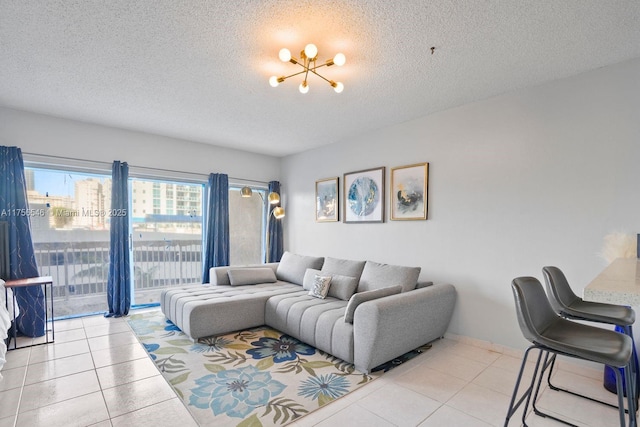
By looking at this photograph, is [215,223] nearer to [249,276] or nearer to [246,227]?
[246,227]

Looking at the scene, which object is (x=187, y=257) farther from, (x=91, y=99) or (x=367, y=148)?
(x=367, y=148)

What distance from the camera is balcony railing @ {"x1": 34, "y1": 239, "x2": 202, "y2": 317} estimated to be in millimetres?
4027

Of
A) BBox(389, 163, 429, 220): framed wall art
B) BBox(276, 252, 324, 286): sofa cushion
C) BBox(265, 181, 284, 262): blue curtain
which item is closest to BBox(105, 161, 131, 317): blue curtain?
BBox(276, 252, 324, 286): sofa cushion

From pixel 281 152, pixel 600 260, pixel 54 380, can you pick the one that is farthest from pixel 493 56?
pixel 54 380

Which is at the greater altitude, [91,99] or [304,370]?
[91,99]

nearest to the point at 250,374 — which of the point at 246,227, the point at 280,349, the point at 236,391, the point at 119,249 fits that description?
the point at 236,391

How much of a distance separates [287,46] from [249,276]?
307 centimetres

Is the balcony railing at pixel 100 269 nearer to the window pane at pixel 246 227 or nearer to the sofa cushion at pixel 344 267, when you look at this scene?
the window pane at pixel 246 227

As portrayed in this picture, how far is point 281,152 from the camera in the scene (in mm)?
5531

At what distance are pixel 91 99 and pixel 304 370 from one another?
11.3 ft

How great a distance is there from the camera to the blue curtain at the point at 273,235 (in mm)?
5605

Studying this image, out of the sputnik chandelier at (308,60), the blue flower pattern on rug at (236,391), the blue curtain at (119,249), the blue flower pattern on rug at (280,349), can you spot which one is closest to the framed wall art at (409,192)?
the sputnik chandelier at (308,60)

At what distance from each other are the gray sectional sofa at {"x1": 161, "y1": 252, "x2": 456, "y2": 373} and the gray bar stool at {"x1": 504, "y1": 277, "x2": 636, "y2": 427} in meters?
1.13

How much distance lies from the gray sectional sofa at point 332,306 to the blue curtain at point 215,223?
0.71 m
